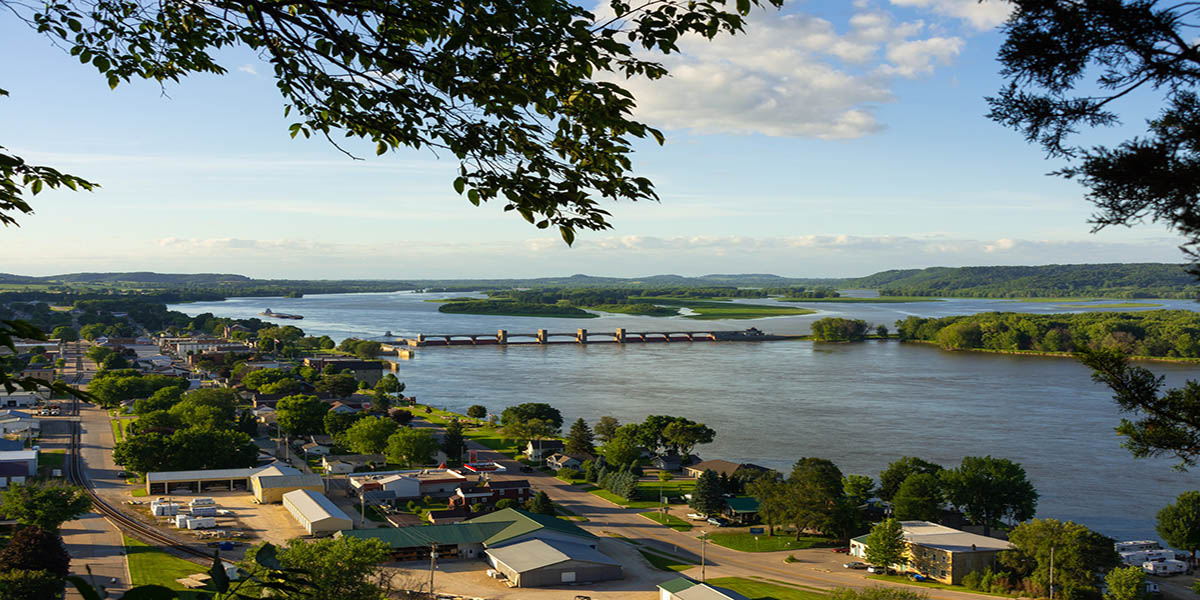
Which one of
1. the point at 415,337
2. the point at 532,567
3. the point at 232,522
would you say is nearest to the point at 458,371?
the point at 415,337

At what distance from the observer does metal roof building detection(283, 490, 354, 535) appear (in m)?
10.5

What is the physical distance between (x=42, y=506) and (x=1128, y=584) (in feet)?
36.8

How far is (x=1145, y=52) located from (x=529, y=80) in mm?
1480

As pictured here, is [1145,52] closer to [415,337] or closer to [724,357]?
[724,357]

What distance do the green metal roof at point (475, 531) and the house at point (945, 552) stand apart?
3.76 meters

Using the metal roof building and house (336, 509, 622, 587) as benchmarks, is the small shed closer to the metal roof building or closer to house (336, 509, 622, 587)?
house (336, 509, 622, 587)

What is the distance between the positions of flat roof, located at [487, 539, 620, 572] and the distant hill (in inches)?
2721

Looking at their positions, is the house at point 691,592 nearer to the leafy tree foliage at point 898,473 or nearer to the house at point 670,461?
the leafy tree foliage at point 898,473

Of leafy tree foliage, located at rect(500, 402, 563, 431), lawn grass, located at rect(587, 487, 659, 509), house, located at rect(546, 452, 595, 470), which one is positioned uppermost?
leafy tree foliage, located at rect(500, 402, 563, 431)

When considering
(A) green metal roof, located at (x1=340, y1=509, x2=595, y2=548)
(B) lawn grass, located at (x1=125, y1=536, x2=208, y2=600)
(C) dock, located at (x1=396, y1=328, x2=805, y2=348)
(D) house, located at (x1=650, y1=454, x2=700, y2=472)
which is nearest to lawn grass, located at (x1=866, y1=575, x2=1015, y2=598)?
(A) green metal roof, located at (x1=340, y1=509, x2=595, y2=548)

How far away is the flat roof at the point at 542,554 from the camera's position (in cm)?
938

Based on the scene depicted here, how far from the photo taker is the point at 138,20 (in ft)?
7.00

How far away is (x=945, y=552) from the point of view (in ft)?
32.0

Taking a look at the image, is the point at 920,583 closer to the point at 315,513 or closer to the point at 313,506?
the point at 315,513
